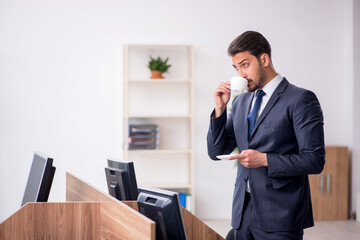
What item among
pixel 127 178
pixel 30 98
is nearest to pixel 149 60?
pixel 30 98

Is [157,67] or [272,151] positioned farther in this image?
[157,67]

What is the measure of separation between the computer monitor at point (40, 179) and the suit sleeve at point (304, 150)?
920 millimetres

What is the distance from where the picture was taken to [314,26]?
5172 millimetres

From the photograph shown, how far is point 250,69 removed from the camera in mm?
1844

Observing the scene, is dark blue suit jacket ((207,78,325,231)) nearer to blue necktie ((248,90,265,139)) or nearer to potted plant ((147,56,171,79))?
blue necktie ((248,90,265,139))

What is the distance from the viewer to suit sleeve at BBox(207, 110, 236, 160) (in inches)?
77.5

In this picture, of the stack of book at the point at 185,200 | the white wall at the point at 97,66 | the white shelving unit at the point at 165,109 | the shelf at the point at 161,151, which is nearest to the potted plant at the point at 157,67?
the white shelving unit at the point at 165,109

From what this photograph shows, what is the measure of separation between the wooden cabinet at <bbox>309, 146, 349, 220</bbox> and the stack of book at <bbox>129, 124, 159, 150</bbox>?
1.79m

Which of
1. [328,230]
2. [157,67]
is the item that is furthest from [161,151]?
[328,230]

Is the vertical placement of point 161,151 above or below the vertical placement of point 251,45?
below

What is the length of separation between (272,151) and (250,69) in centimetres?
36

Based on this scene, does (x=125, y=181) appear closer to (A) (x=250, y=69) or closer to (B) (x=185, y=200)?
(A) (x=250, y=69)

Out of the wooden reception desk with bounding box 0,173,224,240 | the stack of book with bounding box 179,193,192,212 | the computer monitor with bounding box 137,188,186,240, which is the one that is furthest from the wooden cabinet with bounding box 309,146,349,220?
the computer monitor with bounding box 137,188,186,240

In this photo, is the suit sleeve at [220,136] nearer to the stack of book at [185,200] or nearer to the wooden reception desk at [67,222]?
the wooden reception desk at [67,222]
